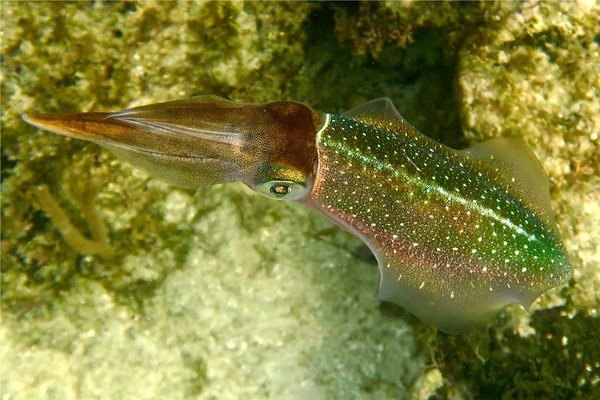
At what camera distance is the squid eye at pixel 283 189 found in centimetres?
258

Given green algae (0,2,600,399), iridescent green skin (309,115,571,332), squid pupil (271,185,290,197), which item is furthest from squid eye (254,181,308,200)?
green algae (0,2,600,399)

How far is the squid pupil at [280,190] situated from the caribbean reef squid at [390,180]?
0.01 metres

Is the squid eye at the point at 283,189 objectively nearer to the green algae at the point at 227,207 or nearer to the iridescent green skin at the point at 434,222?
the iridescent green skin at the point at 434,222

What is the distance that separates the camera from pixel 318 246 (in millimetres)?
3885

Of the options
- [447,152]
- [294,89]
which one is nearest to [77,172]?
[294,89]

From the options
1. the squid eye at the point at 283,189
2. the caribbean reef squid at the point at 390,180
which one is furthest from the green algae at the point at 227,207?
the squid eye at the point at 283,189

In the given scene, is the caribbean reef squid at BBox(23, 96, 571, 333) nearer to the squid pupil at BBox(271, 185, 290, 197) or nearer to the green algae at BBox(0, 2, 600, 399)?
the squid pupil at BBox(271, 185, 290, 197)

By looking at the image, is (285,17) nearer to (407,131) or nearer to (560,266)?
(407,131)

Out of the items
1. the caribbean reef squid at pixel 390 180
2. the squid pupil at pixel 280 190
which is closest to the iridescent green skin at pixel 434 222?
the caribbean reef squid at pixel 390 180

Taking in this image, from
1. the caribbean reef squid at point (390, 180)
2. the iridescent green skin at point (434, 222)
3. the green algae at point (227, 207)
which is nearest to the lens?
the caribbean reef squid at point (390, 180)

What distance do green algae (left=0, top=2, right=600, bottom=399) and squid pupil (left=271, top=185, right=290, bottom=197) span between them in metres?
1.27

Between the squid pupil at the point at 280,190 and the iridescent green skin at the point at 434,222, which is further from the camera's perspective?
the iridescent green skin at the point at 434,222

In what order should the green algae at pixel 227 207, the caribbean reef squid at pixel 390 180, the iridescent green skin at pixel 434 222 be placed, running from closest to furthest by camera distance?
the caribbean reef squid at pixel 390 180 < the iridescent green skin at pixel 434 222 < the green algae at pixel 227 207

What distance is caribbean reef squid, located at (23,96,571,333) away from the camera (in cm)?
251
